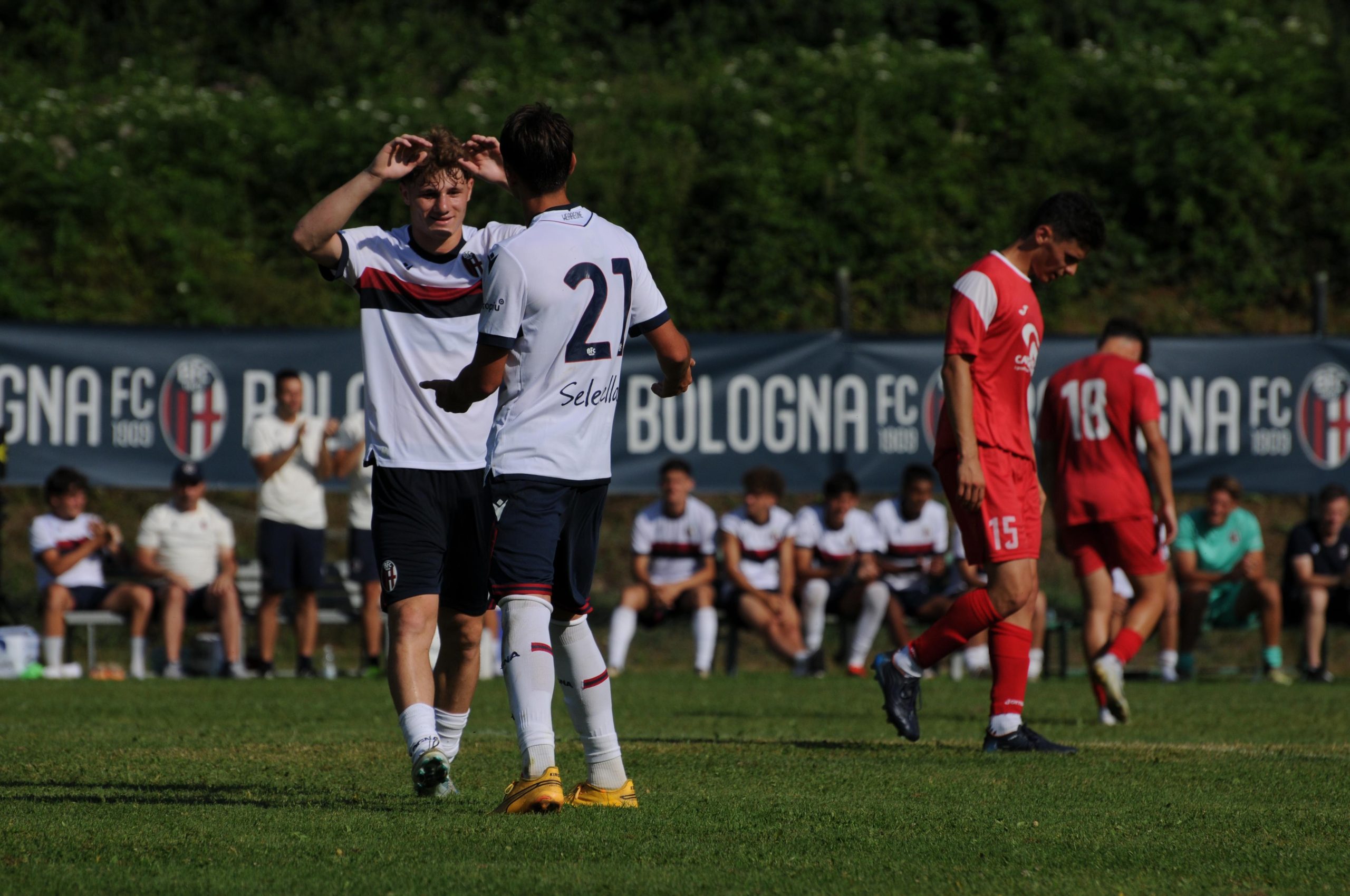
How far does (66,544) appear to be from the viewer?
12.6m

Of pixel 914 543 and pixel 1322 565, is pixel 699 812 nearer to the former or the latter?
pixel 914 543

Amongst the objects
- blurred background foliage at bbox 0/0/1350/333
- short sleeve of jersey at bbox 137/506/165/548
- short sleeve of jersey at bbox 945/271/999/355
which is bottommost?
short sleeve of jersey at bbox 137/506/165/548

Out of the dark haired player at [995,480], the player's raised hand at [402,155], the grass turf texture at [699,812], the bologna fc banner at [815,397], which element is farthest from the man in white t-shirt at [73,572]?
the player's raised hand at [402,155]

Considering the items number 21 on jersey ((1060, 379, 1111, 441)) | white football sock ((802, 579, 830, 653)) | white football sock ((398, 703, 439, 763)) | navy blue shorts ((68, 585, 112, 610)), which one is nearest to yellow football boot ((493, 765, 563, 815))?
white football sock ((398, 703, 439, 763))

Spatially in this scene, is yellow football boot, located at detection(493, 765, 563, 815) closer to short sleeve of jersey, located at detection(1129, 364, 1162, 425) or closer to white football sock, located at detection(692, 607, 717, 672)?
short sleeve of jersey, located at detection(1129, 364, 1162, 425)

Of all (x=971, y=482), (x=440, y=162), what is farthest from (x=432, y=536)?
(x=971, y=482)

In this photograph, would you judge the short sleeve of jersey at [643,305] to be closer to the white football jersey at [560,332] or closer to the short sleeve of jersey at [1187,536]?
the white football jersey at [560,332]

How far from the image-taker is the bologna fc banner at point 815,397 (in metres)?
13.5

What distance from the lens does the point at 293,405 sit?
12758 mm

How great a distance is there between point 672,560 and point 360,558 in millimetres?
2478

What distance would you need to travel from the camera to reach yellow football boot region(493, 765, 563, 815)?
463cm

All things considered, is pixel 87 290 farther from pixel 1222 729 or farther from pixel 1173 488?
pixel 1222 729

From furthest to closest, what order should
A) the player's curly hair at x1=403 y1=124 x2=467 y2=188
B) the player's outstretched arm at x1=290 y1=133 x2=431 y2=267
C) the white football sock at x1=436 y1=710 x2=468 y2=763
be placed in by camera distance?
the white football sock at x1=436 y1=710 x2=468 y2=763 → the player's curly hair at x1=403 y1=124 x2=467 y2=188 → the player's outstretched arm at x1=290 y1=133 x2=431 y2=267

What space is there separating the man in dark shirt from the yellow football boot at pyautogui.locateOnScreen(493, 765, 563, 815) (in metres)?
9.70
